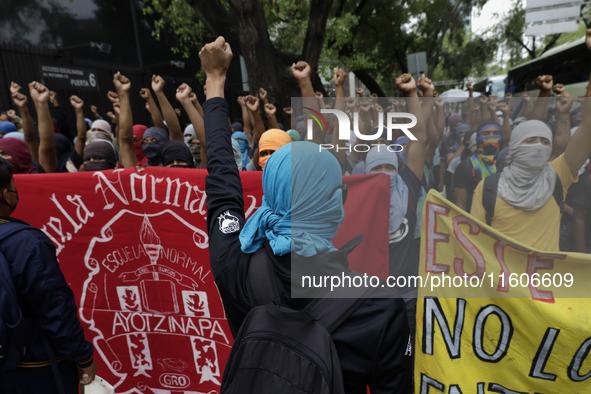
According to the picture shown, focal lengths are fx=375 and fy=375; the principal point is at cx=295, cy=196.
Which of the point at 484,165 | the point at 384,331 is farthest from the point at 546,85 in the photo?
the point at 384,331

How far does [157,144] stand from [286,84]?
6.12m

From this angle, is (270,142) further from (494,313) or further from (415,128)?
(494,313)

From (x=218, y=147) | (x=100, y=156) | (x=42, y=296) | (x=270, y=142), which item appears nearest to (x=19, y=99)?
(x=100, y=156)

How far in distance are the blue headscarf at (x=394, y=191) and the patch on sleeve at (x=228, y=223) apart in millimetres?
1572

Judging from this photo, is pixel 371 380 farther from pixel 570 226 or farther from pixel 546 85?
pixel 570 226

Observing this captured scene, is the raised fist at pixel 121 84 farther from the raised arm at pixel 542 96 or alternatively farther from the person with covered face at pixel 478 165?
the raised arm at pixel 542 96

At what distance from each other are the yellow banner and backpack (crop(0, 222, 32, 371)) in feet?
6.53

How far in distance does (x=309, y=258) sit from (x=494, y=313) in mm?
1227

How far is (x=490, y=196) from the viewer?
9.39 feet

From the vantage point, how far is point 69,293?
1.95 metres

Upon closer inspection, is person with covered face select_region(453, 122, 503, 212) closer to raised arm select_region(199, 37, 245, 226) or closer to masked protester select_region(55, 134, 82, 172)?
raised arm select_region(199, 37, 245, 226)

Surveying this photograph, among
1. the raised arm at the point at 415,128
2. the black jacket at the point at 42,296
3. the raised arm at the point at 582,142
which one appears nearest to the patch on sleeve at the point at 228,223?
the black jacket at the point at 42,296

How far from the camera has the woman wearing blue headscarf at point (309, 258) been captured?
111 centimetres

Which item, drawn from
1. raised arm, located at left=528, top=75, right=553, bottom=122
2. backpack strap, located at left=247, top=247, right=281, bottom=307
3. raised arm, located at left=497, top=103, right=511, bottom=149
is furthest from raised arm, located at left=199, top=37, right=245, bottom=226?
raised arm, located at left=497, top=103, right=511, bottom=149
